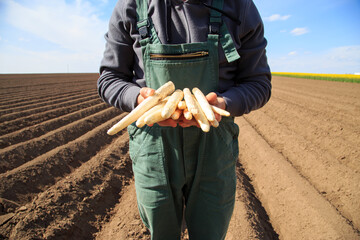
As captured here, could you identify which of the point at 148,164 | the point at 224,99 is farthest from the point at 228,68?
the point at 148,164

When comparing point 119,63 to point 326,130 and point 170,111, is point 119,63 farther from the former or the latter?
point 326,130

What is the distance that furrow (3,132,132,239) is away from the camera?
236 cm

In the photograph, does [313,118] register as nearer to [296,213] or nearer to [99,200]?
[296,213]

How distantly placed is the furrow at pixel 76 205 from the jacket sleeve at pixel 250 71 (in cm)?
233

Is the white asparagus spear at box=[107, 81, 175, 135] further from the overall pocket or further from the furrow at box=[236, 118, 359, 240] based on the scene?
the furrow at box=[236, 118, 359, 240]

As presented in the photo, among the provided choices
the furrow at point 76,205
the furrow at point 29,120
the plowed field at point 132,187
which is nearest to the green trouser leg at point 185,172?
the plowed field at point 132,187

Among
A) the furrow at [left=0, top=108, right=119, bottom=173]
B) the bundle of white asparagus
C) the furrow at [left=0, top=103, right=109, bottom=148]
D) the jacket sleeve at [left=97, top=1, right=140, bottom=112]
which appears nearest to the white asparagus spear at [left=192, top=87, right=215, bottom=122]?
the bundle of white asparagus

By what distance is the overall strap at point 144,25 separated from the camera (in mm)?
1111

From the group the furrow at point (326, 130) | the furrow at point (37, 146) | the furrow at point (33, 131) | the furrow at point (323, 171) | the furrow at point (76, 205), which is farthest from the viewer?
the furrow at point (33, 131)

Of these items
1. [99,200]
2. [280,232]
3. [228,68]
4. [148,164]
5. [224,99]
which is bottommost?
[280,232]

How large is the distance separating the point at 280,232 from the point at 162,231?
77.4 inches

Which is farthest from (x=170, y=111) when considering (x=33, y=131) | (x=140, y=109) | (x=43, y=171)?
(x=33, y=131)

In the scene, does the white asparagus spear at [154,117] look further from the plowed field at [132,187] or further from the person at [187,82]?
the plowed field at [132,187]

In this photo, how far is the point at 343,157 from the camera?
400 centimetres
